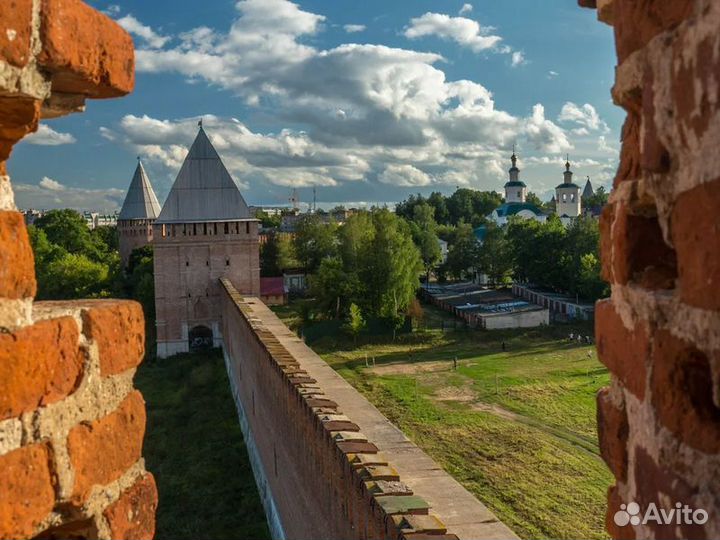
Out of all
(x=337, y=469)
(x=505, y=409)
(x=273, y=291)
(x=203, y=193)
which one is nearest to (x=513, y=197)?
(x=273, y=291)

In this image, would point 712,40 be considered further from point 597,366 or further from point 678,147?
point 597,366

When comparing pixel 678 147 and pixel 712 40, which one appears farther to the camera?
pixel 678 147

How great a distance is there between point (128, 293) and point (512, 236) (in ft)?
74.3

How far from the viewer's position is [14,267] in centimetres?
148

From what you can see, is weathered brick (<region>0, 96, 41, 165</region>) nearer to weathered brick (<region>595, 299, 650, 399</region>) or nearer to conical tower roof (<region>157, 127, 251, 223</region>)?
weathered brick (<region>595, 299, 650, 399</region>)

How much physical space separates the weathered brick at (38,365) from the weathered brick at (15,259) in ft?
0.27

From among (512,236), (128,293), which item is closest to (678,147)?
(128,293)

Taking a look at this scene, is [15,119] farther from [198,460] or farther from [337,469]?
[198,460]

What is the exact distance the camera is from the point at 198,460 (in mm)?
15445

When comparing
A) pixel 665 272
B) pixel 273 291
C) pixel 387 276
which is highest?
pixel 665 272

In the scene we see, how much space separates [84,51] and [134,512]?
3.76ft

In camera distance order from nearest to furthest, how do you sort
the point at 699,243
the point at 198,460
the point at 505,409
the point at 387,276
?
the point at 699,243 < the point at 198,460 < the point at 505,409 < the point at 387,276

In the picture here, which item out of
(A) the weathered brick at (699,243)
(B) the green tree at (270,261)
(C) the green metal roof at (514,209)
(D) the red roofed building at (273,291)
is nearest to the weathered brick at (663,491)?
(A) the weathered brick at (699,243)

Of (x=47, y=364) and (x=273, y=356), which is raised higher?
(x=47, y=364)
